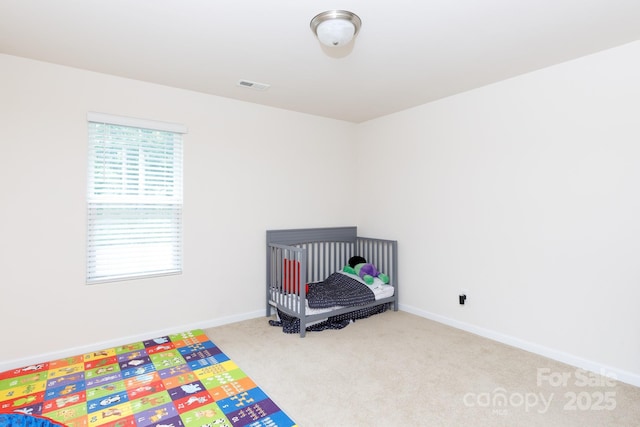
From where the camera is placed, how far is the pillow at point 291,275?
10.8 feet

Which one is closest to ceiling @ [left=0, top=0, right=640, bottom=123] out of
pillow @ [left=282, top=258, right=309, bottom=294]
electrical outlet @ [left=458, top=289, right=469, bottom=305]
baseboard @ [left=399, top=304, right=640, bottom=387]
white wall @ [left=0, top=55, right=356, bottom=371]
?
white wall @ [left=0, top=55, right=356, bottom=371]

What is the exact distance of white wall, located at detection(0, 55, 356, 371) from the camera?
2.61 meters

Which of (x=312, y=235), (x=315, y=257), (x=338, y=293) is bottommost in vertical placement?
(x=338, y=293)

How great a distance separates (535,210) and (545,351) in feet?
3.69

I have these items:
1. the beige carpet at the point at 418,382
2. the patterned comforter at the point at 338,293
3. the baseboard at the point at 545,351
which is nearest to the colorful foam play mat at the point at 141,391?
the beige carpet at the point at 418,382

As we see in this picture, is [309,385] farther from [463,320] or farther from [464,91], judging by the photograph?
[464,91]

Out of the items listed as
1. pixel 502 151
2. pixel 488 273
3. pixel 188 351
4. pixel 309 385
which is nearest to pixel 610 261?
pixel 488 273

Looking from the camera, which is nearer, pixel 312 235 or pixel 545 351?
pixel 545 351

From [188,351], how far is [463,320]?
2529 millimetres

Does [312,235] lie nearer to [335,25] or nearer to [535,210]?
[535,210]

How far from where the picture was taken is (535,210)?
9.37ft

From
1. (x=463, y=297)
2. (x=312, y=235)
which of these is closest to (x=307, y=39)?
(x=312, y=235)

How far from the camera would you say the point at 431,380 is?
2.41 metres

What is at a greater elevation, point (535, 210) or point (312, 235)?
point (535, 210)
